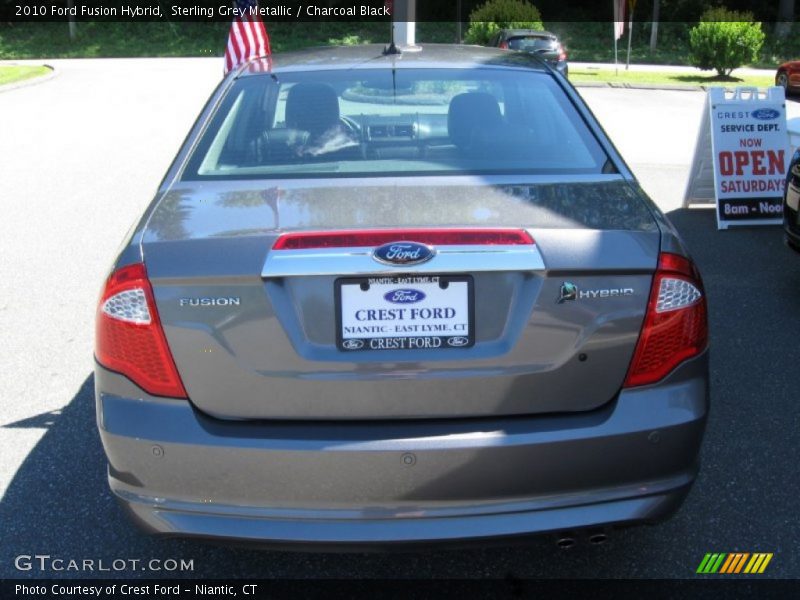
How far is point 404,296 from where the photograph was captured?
8.38 ft

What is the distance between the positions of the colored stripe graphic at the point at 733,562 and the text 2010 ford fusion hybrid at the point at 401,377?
625 millimetres

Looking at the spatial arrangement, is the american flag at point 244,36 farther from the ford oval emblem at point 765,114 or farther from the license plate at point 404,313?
the license plate at point 404,313

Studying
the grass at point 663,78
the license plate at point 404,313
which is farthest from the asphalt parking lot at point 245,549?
the grass at point 663,78

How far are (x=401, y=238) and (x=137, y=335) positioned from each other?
774 millimetres

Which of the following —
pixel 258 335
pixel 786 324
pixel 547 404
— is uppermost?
pixel 258 335

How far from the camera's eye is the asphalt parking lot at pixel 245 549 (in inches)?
129

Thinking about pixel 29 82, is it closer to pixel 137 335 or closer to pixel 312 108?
pixel 312 108

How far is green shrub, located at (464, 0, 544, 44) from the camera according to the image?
30.1 m

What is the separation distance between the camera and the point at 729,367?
5051 mm

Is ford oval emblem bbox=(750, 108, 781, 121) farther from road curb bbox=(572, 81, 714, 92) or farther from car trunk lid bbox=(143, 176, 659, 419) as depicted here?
road curb bbox=(572, 81, 714, 92)

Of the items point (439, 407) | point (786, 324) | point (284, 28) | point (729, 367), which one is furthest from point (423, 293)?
point (284, 28)

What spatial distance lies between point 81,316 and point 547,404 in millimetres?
4038

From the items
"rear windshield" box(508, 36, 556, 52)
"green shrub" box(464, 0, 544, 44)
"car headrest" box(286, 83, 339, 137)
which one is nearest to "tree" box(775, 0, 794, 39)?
→ "green shrub" box(464, 0, 544, 44)

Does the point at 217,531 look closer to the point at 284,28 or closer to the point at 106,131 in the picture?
the point at 106,131
